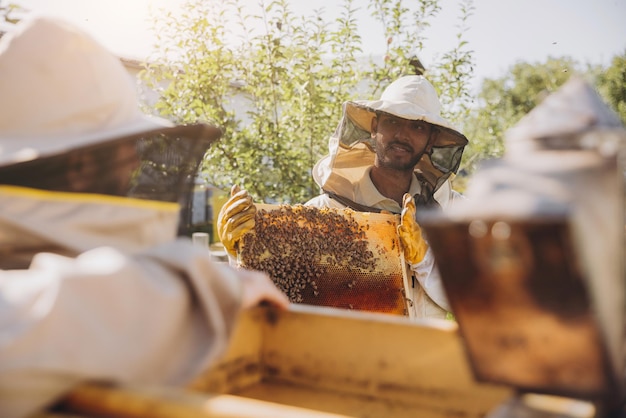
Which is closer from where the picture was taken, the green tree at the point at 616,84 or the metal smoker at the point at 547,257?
the metal smoker at the point at 547,257

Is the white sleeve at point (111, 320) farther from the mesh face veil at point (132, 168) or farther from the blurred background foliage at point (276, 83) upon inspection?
the blurred background foliage at point (276, 83)

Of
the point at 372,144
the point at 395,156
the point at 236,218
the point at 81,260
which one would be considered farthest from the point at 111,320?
the point at 372,144

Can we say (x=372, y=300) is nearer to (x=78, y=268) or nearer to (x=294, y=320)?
(x=294, y=320)

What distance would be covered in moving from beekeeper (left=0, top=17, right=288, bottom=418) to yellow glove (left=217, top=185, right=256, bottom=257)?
137 cm

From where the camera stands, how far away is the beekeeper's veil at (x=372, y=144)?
371 cm

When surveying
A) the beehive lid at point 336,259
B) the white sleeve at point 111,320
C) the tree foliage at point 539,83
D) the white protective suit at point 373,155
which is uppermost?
the white sleeve at point 111,320

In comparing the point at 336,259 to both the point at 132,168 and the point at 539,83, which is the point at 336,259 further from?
the point at 539,83


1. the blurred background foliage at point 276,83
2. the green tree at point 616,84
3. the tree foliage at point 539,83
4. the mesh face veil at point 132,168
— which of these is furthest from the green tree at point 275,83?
the green tree at point 616,84

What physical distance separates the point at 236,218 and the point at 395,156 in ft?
4.07

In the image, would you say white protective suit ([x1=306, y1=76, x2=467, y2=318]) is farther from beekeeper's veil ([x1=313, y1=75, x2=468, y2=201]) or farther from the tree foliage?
the tree foliage

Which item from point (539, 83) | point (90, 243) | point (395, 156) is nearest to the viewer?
point (90, 243)

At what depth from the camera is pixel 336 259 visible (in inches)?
124

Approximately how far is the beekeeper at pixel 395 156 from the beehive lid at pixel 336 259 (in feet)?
1.31

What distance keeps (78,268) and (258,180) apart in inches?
169
